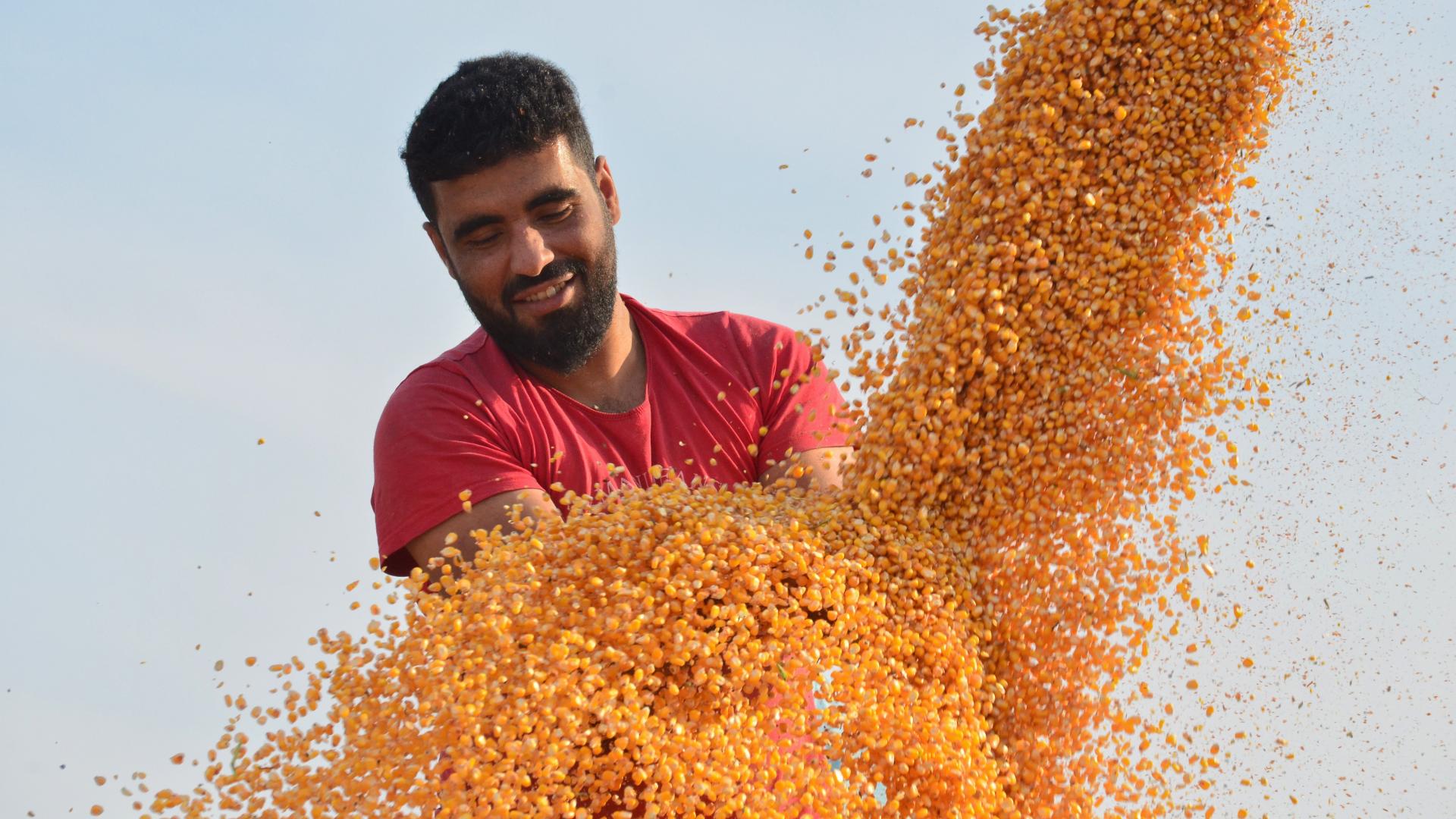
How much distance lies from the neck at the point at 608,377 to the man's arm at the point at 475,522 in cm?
42

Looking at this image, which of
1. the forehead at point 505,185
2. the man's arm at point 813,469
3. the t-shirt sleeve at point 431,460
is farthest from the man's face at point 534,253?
the man's arm at point 813,469

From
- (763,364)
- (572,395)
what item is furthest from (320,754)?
(763,364)

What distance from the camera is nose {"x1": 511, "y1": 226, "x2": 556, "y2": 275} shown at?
3066 millimetres

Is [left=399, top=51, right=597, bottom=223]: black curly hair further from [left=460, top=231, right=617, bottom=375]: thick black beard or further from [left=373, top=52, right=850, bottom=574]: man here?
[left=460, top=231, right=617, bottom=375]: thick black beard

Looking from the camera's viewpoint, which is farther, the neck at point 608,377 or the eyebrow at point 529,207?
the neck at point 608,377

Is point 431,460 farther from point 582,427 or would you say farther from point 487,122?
point 487,122

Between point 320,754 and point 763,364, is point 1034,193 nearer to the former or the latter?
point 763,364

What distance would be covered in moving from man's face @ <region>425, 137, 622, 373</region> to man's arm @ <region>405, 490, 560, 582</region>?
487 mm

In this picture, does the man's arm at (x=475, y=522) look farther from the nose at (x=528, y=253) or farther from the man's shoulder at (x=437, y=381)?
the nose at (x=528, y=253)

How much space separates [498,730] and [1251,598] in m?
1.63

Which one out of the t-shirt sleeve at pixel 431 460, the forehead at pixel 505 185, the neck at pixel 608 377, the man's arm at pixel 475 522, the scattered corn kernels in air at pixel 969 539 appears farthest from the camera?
the neck at pixel 608 377

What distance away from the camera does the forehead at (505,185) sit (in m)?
3.06

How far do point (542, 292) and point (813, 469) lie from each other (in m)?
0.82

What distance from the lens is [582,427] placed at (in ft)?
10.2
